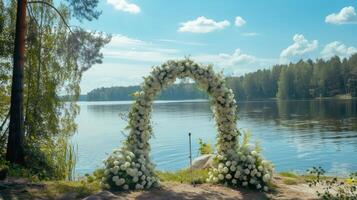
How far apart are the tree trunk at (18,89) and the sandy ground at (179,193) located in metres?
3.45

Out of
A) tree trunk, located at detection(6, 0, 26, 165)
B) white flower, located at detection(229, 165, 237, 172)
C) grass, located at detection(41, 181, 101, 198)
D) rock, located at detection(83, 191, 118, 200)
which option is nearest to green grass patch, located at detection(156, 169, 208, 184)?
white flower, located at detection(229, 165, 237, 172)

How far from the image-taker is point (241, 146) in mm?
10492

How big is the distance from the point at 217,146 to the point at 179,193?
217 centimetres

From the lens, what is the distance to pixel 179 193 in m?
8.80

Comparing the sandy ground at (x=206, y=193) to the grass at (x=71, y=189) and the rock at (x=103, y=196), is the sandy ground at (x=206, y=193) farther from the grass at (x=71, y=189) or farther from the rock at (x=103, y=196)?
the grass at (x=71, y=189)

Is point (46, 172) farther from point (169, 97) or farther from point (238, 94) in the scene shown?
point (169, 97)

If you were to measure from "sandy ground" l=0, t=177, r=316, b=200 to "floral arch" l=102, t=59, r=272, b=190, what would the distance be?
0.32 meters

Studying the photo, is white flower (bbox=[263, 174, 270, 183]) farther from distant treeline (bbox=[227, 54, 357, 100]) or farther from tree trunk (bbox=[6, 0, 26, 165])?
distant treeline (bbox=[227, 54, 357, 100])

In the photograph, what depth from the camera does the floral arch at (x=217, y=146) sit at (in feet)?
30.3

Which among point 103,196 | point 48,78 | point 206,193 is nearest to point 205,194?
point 206,193

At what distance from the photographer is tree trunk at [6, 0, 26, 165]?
40.6ft

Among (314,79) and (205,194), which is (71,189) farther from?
(314,79)

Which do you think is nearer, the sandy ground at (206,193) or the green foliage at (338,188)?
the green foliage at (338,188)

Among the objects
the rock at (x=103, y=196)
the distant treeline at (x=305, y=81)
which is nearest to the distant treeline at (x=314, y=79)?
the distant treeline at (x=305, y=81)
